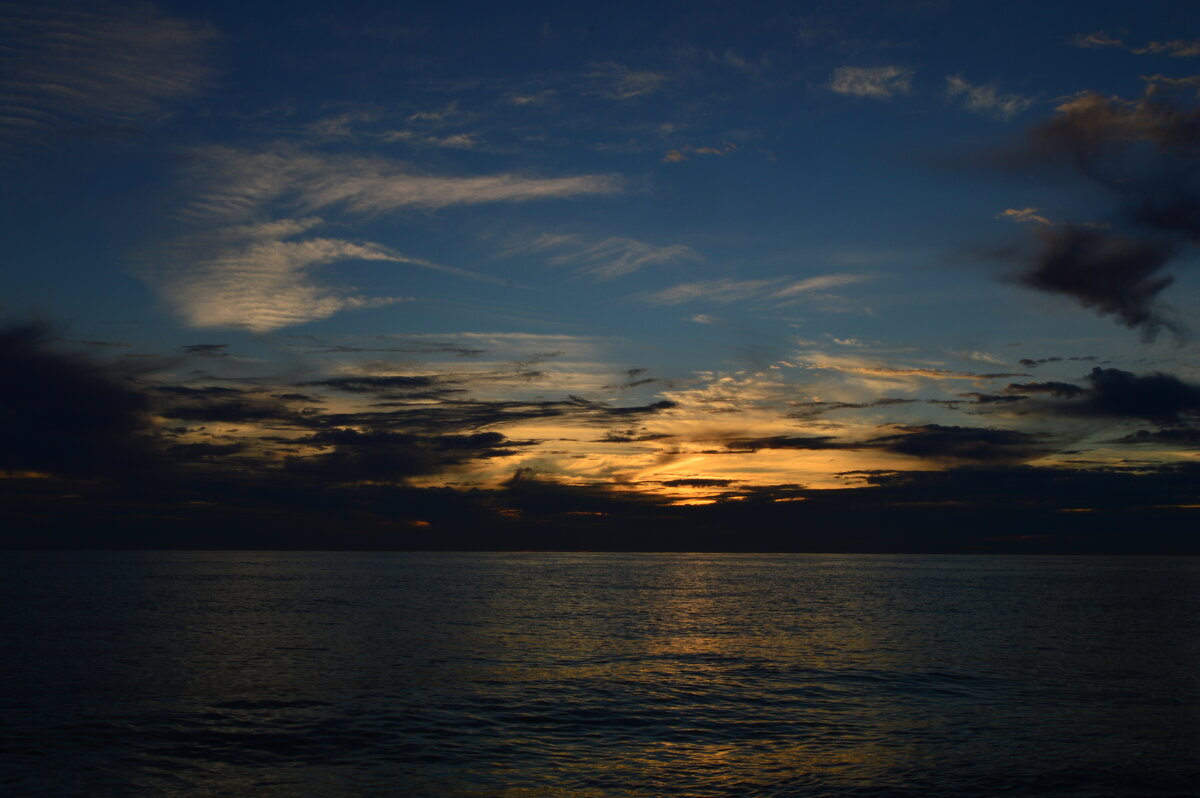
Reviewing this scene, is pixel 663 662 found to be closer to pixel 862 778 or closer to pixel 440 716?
pixel 440 716

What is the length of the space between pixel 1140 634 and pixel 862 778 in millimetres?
49809

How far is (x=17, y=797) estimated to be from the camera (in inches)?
860

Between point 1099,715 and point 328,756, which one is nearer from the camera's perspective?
point 328,756

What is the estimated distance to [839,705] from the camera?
34.1m

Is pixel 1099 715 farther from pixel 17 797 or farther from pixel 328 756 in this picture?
pixel 17 797

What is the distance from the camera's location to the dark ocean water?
2370 centimetres

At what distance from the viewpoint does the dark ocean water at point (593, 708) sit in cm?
2370

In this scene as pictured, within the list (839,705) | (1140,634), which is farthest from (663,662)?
(1140,634)

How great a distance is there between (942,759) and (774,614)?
54.5 metres

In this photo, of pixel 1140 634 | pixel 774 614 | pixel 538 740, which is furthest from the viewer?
pixel 774 614

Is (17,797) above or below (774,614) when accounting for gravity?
above

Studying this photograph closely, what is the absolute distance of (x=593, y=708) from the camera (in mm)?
33438

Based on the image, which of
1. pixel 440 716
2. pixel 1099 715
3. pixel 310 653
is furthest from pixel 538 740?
pixel 310 653

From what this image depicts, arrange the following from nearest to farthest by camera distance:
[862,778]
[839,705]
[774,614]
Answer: [862,778] → [839,705] → [774,614]
